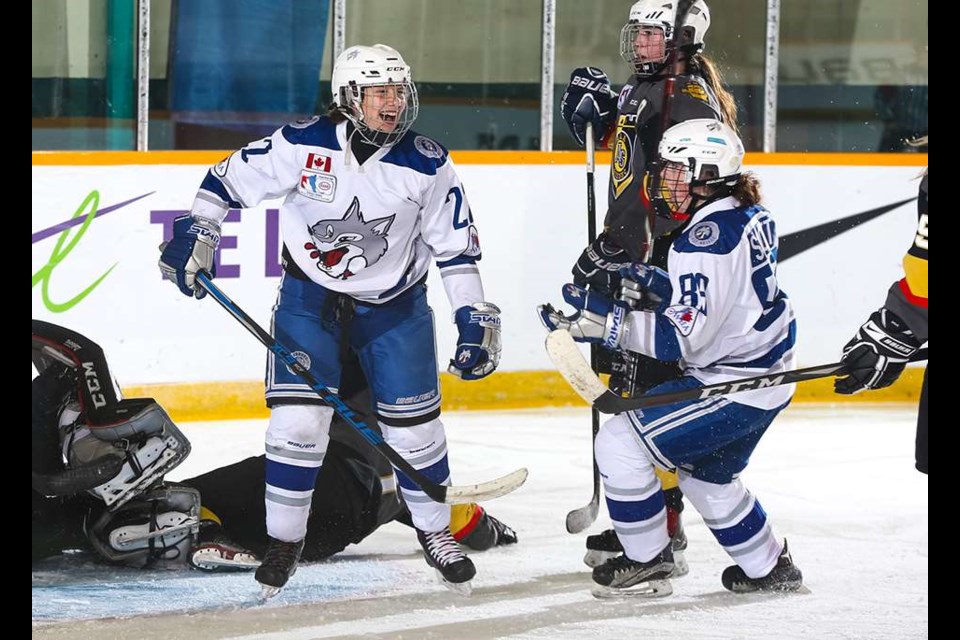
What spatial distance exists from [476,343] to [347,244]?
32 cm

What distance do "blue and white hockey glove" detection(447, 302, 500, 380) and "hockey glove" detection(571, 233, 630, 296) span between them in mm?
482

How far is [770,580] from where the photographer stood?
3178 millimetres

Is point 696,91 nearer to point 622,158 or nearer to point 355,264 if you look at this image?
point 622,158

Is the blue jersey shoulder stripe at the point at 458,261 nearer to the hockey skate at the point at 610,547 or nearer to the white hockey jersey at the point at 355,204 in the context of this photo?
the white hockey jersey at the point at 355,204

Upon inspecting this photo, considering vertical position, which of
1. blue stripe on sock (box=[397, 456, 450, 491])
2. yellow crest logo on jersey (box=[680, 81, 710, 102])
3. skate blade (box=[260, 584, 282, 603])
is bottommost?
skate blade (box=[260, 584, 282, 603])

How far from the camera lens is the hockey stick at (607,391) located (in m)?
2.92

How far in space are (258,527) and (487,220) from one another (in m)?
1.98

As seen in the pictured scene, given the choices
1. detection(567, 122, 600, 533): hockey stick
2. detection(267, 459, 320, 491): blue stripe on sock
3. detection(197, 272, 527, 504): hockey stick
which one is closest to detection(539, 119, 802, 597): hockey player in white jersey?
detection(197, 272, 527, 504): hockey stick

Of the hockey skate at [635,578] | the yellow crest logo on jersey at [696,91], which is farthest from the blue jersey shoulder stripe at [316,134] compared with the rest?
the hockey skate at [635,578]

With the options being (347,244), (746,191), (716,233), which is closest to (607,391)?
(716,233)

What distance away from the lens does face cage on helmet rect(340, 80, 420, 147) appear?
120 inches

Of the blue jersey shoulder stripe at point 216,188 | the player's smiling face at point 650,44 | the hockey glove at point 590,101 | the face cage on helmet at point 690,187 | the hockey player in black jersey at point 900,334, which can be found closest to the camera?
the hockey player in black jersey at point 900,334

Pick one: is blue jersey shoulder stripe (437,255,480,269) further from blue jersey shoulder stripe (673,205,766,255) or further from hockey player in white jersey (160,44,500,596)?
blue jersey shoulder stripe (673,205,766,255)

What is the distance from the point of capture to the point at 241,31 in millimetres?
5191
